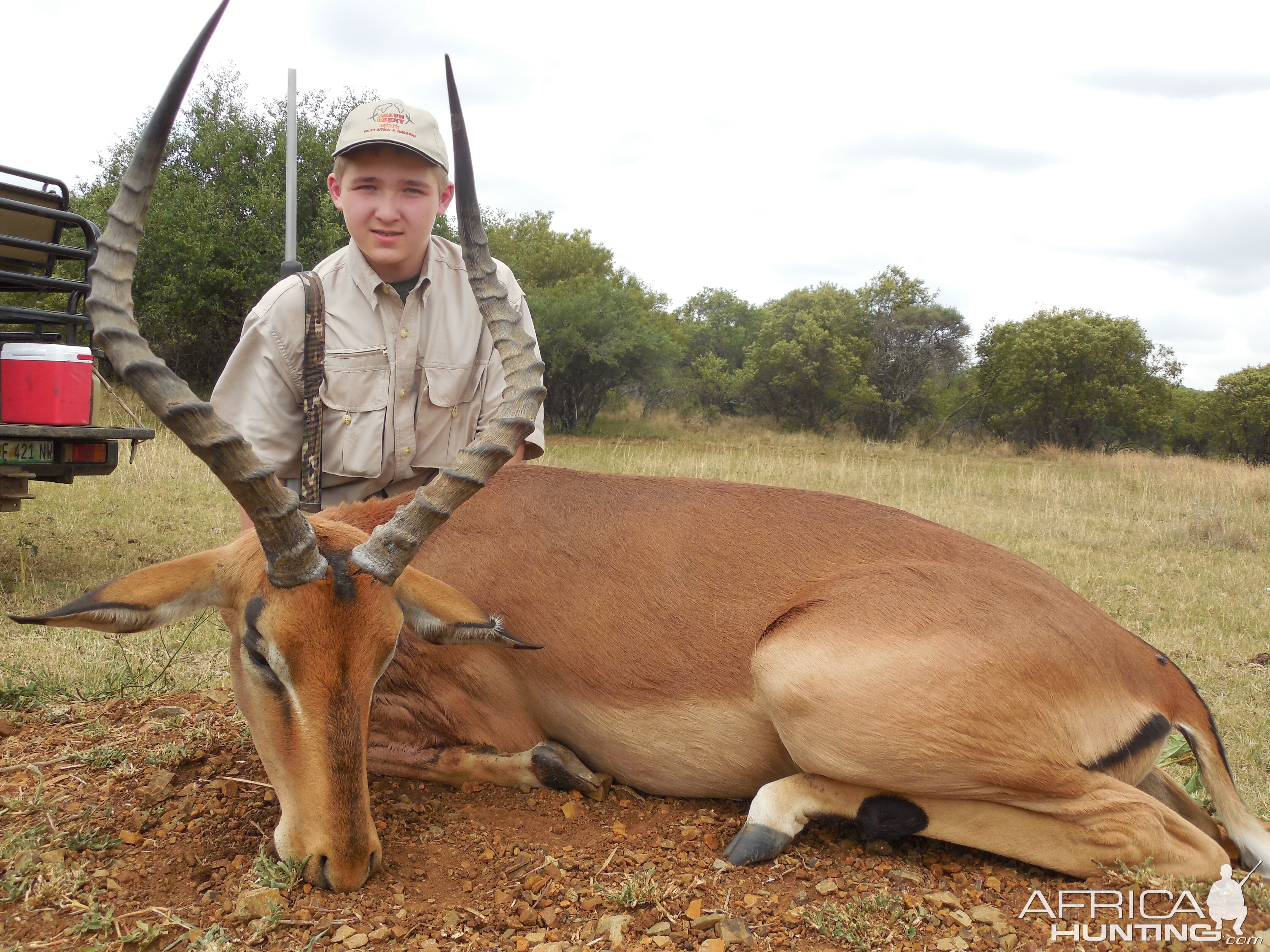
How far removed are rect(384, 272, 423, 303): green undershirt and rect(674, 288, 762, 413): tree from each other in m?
34.8

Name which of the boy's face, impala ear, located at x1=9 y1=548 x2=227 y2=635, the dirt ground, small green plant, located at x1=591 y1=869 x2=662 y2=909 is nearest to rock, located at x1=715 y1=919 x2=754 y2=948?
the dirt ground

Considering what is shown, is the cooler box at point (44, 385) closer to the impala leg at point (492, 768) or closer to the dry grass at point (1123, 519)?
the impala leg at point (492, 768)

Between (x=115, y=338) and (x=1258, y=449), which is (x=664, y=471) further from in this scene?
(x=1258, y=449)

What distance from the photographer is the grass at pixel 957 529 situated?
5.76 meters

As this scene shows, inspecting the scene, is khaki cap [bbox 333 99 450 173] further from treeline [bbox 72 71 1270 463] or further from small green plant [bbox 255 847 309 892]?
treeline [bbox 72 71 1270 463]

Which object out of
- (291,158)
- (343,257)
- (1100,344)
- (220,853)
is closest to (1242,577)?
(343,257)

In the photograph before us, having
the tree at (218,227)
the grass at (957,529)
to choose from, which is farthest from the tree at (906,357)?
the tree at (218,227)

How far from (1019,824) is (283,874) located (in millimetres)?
2664

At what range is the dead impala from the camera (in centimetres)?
308

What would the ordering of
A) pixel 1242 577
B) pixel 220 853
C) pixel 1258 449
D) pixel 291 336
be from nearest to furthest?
pixel 220 853 < pixel 291 336 < pixel 1242 577 < pixel 1258 449

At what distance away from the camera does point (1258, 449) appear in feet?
118

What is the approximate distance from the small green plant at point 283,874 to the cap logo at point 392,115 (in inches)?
136

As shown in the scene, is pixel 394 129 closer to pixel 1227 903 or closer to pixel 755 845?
pixel 755 845

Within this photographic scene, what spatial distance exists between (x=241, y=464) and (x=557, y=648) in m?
1.54
